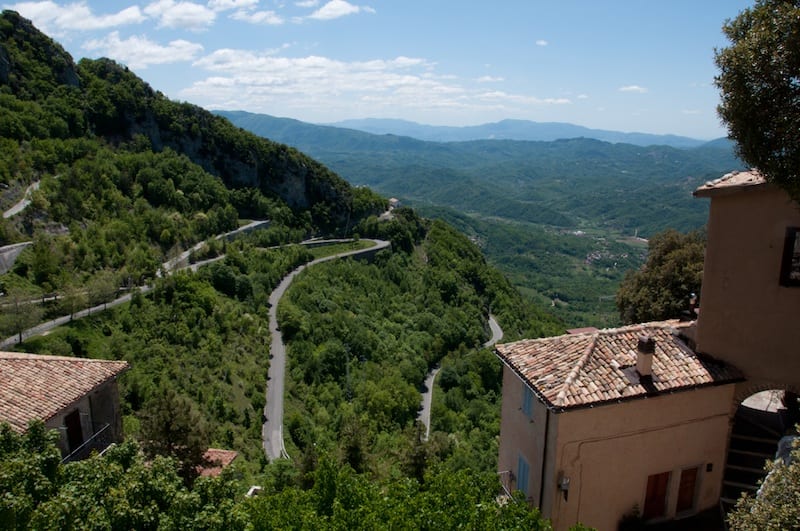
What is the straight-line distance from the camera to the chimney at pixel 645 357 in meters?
14.0

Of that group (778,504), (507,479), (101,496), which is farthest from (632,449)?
(101,496)

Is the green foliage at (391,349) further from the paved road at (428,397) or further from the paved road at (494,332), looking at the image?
the paved road at (494,332)

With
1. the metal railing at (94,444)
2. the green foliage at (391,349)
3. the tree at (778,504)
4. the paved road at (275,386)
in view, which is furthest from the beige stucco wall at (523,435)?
the paved road at (275,386)

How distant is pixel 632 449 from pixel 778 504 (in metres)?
5.75

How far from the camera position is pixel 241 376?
39.1 meters

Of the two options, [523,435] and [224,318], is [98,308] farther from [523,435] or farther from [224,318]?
[523,435]

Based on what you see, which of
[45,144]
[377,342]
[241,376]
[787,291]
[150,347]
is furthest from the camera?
[377,342]

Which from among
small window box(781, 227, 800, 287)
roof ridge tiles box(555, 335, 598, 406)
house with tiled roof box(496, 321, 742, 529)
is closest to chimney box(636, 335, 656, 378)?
house with tiled roof box(496, 321, 742, 529)

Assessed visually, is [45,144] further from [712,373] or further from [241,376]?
[712,373]

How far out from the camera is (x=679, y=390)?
1396 cm

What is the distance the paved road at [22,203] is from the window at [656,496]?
4433cm

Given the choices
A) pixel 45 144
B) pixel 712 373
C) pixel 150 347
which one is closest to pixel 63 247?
pixel 150 347

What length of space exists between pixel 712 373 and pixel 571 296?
14024 centimetres

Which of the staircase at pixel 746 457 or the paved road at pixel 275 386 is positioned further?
the paved road at pixel 275 386
